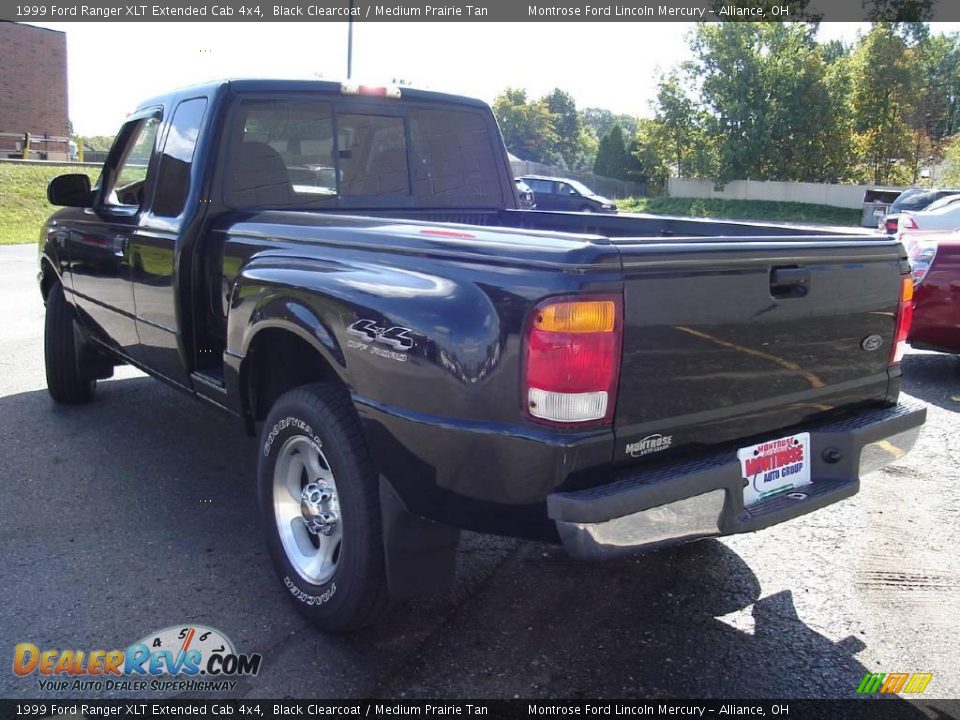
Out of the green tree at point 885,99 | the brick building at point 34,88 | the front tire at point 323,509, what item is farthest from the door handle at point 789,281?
the green tree at point 885,99

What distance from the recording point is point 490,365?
236cm

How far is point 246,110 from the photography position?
154 inches

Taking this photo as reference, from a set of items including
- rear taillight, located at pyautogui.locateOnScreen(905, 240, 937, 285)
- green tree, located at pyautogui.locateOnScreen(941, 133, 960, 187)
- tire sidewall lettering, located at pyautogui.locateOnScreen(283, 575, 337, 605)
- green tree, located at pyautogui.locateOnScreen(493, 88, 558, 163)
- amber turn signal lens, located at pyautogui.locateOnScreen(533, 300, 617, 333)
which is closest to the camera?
amber turn signal lens, located at pyautogui.locateOnScreen(533, 300, 617, 333)

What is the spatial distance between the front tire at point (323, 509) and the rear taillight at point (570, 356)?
74 cm

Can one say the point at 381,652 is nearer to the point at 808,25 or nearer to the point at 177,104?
the point at 177,104

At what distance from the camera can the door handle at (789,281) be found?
106 inches

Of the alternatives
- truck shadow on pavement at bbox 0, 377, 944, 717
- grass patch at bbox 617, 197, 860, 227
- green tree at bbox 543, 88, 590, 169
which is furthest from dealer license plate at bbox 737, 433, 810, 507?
green tree at bbox 543, 88, 590, 169

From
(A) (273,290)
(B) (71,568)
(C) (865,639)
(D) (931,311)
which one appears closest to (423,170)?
(A) (273,290)

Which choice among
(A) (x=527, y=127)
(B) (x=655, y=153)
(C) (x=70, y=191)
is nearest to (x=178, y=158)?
(C) (x=70, y=191)

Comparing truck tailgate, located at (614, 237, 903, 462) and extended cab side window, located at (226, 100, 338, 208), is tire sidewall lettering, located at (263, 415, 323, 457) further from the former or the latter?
extended cab side window, located at (226, 100, 338, 208)

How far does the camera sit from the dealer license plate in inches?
106

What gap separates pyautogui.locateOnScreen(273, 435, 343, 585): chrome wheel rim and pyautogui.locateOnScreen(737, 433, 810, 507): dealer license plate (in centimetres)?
135

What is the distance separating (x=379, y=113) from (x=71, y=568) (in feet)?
8.49

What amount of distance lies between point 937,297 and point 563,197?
19.8 metres
